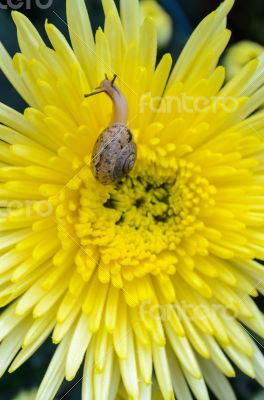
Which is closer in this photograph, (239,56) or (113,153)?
(113,153)

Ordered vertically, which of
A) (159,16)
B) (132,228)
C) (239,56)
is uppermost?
(159,16)

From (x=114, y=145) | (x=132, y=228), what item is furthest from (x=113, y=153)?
(x=132, y=228)

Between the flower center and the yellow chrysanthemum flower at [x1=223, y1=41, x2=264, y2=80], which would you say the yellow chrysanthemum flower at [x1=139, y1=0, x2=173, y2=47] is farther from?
the flower center

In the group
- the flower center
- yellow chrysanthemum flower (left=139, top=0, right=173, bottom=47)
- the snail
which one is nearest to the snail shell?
the snail

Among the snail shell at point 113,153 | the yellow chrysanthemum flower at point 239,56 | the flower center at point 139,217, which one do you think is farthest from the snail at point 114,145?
the yellow chrysanthemum flower at point 239,56

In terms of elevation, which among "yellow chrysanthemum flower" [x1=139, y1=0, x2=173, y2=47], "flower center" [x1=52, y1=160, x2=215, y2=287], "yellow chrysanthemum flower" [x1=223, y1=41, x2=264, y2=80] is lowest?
"flower center" [x1=52, y1=160, x2=215, y2=287]

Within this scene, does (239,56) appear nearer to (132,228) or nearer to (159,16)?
(159,16)

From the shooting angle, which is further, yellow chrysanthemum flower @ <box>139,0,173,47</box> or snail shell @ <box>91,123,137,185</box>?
yellow chrysanthemum flower @ <box>139,0,173,47</box>
